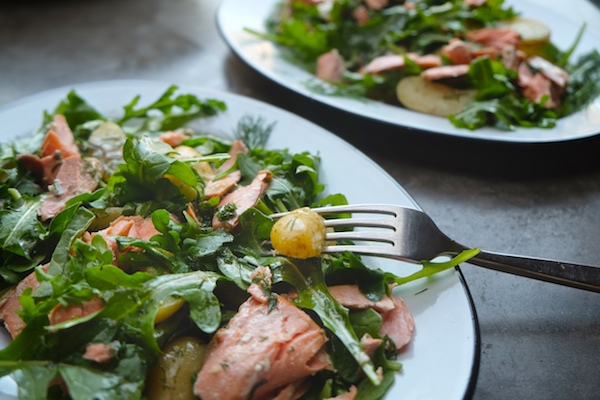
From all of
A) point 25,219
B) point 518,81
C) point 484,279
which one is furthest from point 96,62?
point 484,279

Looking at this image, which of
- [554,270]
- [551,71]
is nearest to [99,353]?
[554,270]

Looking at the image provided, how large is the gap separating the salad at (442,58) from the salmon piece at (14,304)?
1394 millimetres

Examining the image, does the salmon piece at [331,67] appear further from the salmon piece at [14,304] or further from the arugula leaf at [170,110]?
the salmon piece at [14,304]

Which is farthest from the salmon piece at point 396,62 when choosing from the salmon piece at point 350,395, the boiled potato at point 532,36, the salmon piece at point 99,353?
the salmon piece at point 99,353

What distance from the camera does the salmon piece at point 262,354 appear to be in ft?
3.80

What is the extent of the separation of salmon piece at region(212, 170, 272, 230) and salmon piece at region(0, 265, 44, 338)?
457 millimetres

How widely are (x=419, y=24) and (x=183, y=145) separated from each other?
1.40 metres

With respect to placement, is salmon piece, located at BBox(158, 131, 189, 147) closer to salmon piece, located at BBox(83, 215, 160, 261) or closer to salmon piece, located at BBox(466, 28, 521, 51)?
salmon piece, located at BBox(83, 215, 160, 261)

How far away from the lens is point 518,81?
8.02ft

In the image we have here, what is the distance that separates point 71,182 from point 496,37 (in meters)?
1.99

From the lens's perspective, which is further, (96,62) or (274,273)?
(96,62)

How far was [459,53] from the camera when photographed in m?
2.47

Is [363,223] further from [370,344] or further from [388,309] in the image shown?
[370,344]

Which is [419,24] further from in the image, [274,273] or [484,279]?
[274,273]
